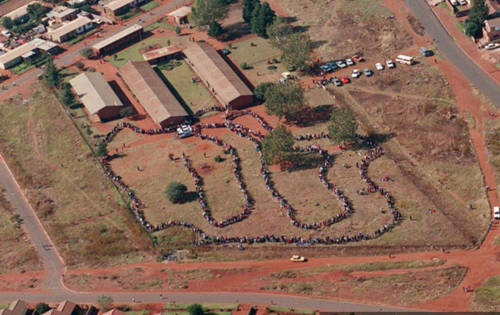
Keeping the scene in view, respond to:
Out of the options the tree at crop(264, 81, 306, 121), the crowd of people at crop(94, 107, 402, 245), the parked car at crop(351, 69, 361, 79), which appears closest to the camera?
the crowd of people at crop(94, 107, 402, 245)

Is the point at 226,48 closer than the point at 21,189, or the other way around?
the point at 21,189

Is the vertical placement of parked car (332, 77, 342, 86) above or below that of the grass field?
above

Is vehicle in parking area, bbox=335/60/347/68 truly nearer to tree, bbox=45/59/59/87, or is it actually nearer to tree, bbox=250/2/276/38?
tree, bbox=250/2/276/38

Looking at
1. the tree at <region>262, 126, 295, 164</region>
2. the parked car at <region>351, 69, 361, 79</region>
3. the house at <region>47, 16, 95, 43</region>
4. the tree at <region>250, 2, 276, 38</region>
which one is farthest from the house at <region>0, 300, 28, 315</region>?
the house at <region>47, 16, 95, 43</region>

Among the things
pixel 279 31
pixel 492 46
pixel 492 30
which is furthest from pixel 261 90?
pixel 492 30

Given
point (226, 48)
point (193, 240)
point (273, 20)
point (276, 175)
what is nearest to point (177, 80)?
point (226, 48)

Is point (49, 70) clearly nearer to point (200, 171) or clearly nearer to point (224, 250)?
point (200, 171)
